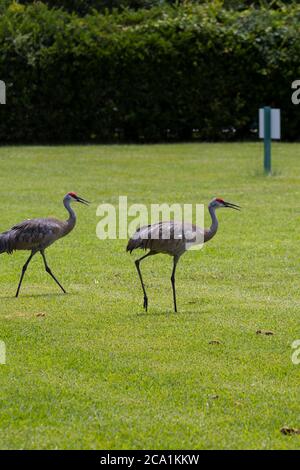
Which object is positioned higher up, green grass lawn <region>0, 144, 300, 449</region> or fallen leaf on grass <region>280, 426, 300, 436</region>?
green grass lawn <region>0, 144, 300, 449</region>

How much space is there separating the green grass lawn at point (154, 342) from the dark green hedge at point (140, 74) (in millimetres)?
10652

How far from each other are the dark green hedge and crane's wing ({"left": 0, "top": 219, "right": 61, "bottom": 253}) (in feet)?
56.8

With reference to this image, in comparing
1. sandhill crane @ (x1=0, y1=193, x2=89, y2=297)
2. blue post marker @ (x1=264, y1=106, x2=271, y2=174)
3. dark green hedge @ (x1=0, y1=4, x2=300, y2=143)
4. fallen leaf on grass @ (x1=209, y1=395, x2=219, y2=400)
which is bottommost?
fallen leaf on grass @ (x1=209, y1=395, x2=219, y2=400)

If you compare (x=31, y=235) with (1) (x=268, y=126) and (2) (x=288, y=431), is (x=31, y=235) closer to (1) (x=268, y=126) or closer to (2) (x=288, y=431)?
(2) (x=288, y=431)

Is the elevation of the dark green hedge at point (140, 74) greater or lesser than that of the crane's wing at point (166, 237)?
greater

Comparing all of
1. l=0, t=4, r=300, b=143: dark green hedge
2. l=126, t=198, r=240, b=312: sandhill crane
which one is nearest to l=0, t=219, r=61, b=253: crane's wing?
l=126, t=198, r=240, b=312: sandhill crane

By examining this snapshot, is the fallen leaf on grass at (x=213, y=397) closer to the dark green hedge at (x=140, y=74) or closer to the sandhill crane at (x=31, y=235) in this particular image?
the sandhill crane at (x=31, y=235)

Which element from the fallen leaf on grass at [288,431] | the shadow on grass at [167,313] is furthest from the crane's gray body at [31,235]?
the fallen leaf on grass at [288,431]

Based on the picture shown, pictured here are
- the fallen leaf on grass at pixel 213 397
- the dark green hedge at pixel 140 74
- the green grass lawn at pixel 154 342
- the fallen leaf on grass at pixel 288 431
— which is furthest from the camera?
the dark green hedge at pixel 140 74

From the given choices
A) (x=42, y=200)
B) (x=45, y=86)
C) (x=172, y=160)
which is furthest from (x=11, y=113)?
(x=42, y=200)

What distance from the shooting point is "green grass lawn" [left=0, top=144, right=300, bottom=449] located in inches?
312

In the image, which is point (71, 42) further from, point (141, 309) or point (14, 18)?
point (141, 309)

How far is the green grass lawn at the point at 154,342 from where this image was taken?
26.0ft

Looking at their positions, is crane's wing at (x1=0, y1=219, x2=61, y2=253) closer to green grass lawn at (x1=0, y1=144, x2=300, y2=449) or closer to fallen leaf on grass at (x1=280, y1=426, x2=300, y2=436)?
green grass lawn at (x1=0, y1=144, x2=300, y2=449)
